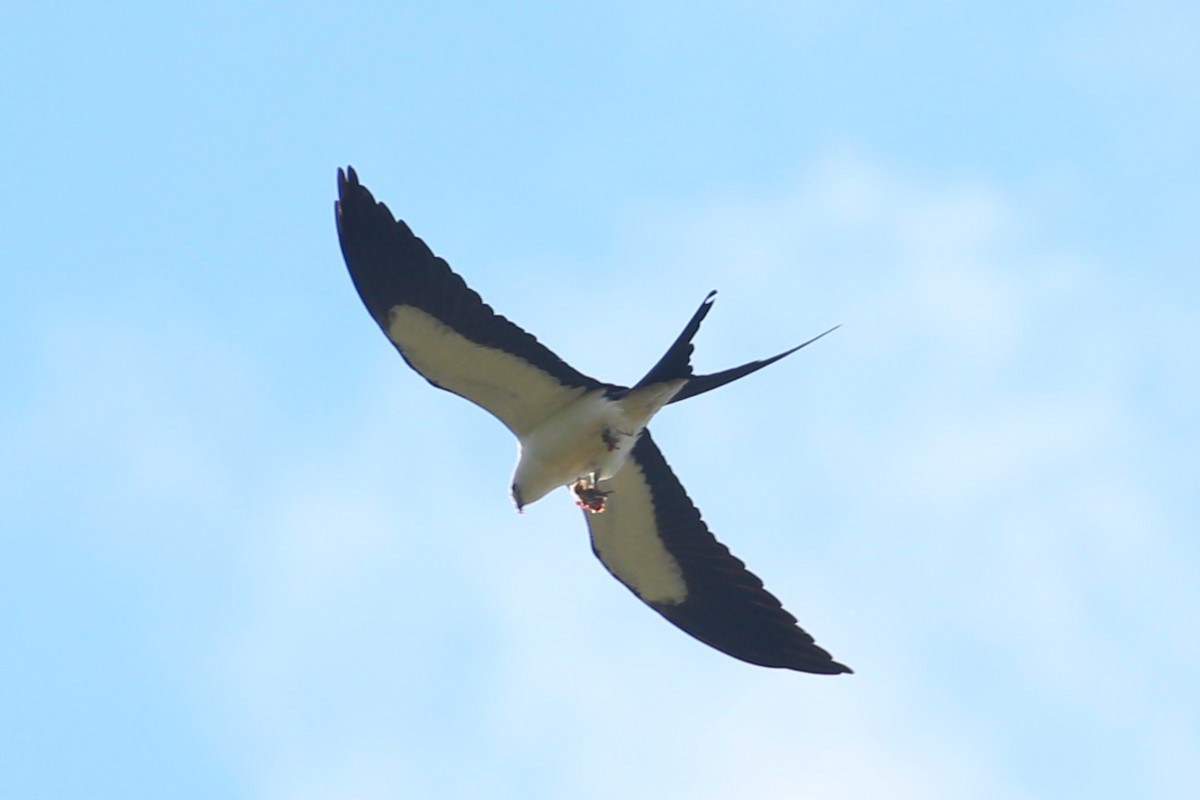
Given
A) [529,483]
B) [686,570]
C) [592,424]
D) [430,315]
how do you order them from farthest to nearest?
[686,570] → [529,483] → [592,424] → [430,315]

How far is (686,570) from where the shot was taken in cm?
1264

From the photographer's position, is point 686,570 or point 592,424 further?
point 686,570

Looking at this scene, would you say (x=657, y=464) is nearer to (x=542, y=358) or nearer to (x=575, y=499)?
(x=575, y=499)

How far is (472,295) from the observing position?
10977mm

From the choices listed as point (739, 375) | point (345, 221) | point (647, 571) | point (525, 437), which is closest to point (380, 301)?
point (345, 221)

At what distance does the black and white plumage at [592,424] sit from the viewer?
1095 centimetres

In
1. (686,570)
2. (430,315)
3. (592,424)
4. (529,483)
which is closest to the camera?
(430,315)

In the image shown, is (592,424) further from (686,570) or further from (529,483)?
(686,570)

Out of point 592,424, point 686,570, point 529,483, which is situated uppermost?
point 592,424

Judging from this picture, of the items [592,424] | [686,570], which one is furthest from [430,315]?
[686,570]

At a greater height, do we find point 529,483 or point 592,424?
point 592,424

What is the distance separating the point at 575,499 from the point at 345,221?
271cm

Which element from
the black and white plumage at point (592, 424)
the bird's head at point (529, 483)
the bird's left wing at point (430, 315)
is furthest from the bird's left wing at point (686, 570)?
the bird's left wing at point (430, 315)

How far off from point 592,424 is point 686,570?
1678 millimetres
